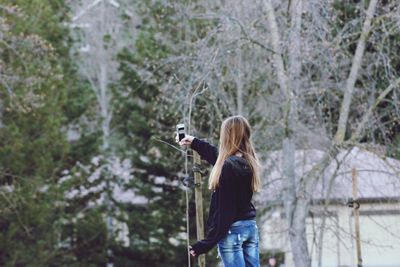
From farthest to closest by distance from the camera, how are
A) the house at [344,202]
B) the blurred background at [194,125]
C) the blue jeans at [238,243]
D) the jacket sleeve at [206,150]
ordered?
1. the house at [344,202]
2. the blurred background at [194,125]
3. the jacket sleeve at [206,150]
4. the blue jeans at [238,243]

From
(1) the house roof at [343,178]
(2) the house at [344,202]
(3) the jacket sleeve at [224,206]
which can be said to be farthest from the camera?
(1) the house roof at [343,178]

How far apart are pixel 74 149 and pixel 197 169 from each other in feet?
42.8

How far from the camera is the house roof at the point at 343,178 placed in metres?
13.1

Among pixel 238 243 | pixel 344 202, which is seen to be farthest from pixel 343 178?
pixel 238 243

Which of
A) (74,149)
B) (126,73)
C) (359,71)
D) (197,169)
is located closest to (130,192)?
(74,149)

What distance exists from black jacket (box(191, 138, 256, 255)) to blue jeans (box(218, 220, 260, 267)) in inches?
2.2

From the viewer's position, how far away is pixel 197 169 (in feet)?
18.8

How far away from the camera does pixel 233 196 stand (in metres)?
5.05

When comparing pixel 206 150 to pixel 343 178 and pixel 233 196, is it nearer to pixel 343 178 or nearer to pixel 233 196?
pixel 233 196

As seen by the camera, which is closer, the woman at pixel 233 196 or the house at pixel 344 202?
the woman at pixel 233 196

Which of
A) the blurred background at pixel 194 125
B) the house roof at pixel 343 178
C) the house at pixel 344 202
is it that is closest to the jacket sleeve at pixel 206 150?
the blurred background at pixel 194 125

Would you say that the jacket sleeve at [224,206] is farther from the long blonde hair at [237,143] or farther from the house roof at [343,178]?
the house roof at [343,178]

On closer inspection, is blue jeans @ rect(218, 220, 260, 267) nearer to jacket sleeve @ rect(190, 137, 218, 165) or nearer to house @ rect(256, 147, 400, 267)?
jacket sleeve @ rect(190, 137, 218, 165)

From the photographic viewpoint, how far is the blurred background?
1231cm
